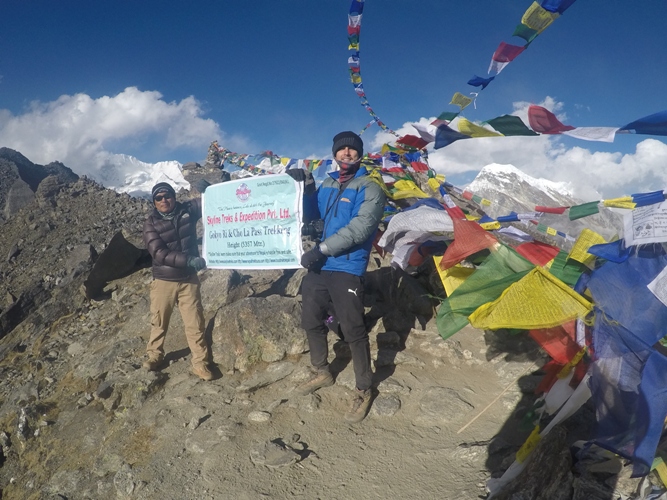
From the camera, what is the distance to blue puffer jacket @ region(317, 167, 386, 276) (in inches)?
156

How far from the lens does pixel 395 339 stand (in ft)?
19.1

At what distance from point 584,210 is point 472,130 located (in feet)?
3.86

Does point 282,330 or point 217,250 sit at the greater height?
point 217,250

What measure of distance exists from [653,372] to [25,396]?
26.9 ft

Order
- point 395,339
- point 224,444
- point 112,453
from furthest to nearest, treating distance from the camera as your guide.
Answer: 1. point 395,339
2. point 112,453
3. point 224,444

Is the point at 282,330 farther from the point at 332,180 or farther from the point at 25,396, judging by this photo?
the point at 25,396

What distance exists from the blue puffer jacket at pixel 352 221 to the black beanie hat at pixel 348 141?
0.90 feet

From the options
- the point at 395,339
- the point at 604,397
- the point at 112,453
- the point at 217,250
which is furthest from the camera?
the point at 395,339


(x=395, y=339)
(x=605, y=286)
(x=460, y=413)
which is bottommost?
(x=460, y=413)

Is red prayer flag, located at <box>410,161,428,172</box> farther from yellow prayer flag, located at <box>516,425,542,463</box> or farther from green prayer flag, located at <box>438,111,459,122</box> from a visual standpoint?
A: yellow prayer flag, located at <box>516,425,542,463</box>

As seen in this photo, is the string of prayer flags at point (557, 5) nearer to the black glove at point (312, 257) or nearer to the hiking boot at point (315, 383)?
the black glove at point (312, 257)

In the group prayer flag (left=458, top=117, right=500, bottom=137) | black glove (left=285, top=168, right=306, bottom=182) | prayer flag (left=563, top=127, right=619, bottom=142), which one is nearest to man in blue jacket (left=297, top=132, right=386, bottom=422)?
black glove (left=285, top=168, right=306, bottom=182)

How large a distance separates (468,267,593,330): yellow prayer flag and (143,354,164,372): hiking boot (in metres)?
4.79

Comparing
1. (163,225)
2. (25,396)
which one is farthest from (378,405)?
(25,396)
